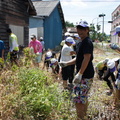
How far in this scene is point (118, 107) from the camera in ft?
11.4

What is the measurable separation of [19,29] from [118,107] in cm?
804

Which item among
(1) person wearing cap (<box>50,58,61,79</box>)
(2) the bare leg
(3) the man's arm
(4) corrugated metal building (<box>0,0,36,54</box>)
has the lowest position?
(2) the bare leg

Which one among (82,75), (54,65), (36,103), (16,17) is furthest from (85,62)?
(16,17)

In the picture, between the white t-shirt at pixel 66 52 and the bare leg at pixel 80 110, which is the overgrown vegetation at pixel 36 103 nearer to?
the bare leg at pixel 80 110

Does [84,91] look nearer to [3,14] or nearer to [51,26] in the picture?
[3,14]

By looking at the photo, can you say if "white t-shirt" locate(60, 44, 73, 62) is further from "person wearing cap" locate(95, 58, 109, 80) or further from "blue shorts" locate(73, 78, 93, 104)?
"blue shorts" locate(73, 78, 93, 104)

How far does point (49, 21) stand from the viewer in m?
16.9

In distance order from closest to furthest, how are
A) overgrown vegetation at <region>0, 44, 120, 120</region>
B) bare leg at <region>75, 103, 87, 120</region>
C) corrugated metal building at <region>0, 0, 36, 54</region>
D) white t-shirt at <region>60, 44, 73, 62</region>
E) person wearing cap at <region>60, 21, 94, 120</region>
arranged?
overgrown vegetation at <region>0, 44, 120, 120</region> → person wearing cap at <region>60, 21, 94, 120</region> → bare leg at <region>75, 103, 87, 120</region> → white t-shirt at <region>60, 44, 73, 62</region> → corrugated metal building at <region>0, 0, 36, 54</region>

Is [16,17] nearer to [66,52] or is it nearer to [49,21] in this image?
[66,52]

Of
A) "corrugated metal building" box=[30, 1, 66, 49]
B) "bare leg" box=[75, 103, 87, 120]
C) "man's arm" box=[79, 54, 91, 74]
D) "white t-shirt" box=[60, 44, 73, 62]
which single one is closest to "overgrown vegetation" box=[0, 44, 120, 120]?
"bare leg" box=[75, 103, 87, 120]

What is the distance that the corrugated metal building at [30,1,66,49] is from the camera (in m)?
15.2

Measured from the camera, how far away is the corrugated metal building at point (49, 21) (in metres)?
15.2

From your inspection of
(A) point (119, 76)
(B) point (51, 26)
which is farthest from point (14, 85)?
(B) point (51, 26)

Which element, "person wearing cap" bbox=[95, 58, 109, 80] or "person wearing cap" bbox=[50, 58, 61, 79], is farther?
"person wearing cap" bbox=[50, 58, 61, 79]
